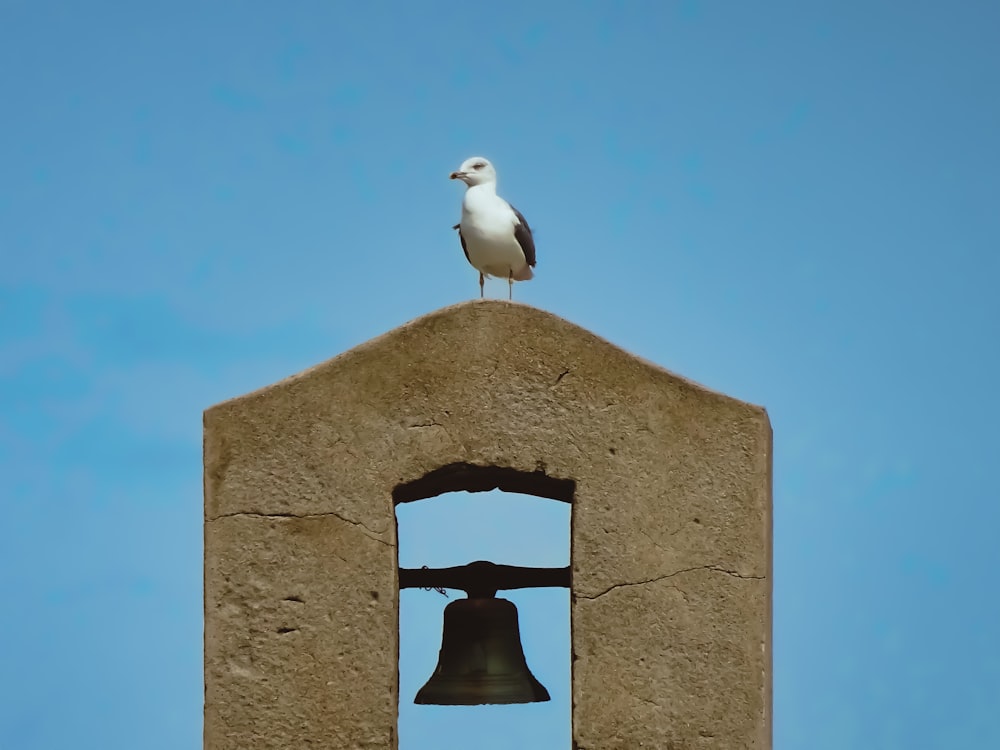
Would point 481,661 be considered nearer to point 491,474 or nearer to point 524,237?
point 491,474

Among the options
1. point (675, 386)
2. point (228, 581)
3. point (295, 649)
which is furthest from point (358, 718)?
point (675, 386)

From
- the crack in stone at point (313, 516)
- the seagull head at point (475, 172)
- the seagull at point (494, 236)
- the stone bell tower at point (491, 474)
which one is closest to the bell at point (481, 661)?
the stone bell tower at point (491, 474)

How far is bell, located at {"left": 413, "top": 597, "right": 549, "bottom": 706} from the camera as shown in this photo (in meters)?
4.93

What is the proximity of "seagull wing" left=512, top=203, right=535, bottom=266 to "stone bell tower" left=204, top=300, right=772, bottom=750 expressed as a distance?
91cm

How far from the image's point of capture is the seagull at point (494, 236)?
5277 mm

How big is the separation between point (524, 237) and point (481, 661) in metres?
1.57

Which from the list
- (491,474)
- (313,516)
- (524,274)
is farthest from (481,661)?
(524,274)

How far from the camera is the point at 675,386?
14.6 ft

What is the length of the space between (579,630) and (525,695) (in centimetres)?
73

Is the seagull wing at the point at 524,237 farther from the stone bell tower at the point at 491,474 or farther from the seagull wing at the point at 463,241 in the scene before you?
the stone bell tower at the point at 491,474

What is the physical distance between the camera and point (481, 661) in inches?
195

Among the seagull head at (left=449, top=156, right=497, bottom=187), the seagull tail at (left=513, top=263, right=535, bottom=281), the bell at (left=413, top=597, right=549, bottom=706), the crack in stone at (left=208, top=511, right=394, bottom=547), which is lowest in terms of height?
the bell at (left=413, top=597, right=549, bottom=706)

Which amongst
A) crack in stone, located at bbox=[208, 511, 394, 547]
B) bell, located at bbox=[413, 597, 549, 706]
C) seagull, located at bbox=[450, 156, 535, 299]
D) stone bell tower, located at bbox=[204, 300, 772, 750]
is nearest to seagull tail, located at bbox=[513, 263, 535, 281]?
seagull, located at bbox=[450, 156, 535, 299]

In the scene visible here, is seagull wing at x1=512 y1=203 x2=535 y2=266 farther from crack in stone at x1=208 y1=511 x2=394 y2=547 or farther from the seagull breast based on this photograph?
crack in stone at x1=208 y1=511 x2=394 y2=547
